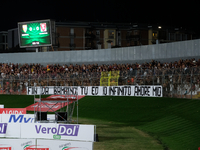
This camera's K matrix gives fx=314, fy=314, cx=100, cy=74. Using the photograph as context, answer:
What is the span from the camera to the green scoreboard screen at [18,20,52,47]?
49.6m

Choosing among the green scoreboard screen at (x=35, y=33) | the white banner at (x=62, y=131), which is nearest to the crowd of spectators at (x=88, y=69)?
the green scoreboard screen at (x=35, y=33)

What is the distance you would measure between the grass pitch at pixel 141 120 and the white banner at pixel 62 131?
2358mm

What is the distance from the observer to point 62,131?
47.5ft

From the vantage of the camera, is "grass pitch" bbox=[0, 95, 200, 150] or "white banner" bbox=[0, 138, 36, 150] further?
"grass pitch" bbox=[0, 95, 200, 150]

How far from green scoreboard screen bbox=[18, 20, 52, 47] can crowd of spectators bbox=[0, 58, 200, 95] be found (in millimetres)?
3749

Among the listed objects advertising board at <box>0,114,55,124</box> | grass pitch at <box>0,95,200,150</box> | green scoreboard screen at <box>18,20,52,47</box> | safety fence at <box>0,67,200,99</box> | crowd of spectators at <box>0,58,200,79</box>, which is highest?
green scoreboard screen at <box>18,20,52,47</box>

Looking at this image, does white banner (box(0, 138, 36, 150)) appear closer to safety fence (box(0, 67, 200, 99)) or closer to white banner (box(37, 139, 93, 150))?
white banner (box(37, 139, 93, 150))

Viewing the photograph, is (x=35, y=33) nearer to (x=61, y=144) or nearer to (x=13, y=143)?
(x=13, y=143)

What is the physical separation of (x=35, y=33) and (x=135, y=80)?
21.5 meters

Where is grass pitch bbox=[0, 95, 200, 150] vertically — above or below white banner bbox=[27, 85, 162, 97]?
below

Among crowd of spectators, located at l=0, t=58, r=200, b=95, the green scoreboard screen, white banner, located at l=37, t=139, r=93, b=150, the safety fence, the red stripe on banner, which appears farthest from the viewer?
the green scoreboard screen

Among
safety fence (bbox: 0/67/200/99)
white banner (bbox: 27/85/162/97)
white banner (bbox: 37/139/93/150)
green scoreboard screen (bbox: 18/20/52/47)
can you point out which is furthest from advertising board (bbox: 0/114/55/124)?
green scoreboard screen (bbox: 18/20/52/47)

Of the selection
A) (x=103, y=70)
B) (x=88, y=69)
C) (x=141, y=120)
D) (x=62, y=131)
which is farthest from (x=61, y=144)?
(x=88, y=69)

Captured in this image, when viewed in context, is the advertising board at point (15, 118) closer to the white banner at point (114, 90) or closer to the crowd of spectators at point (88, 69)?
the white banner at point (114, 90)
